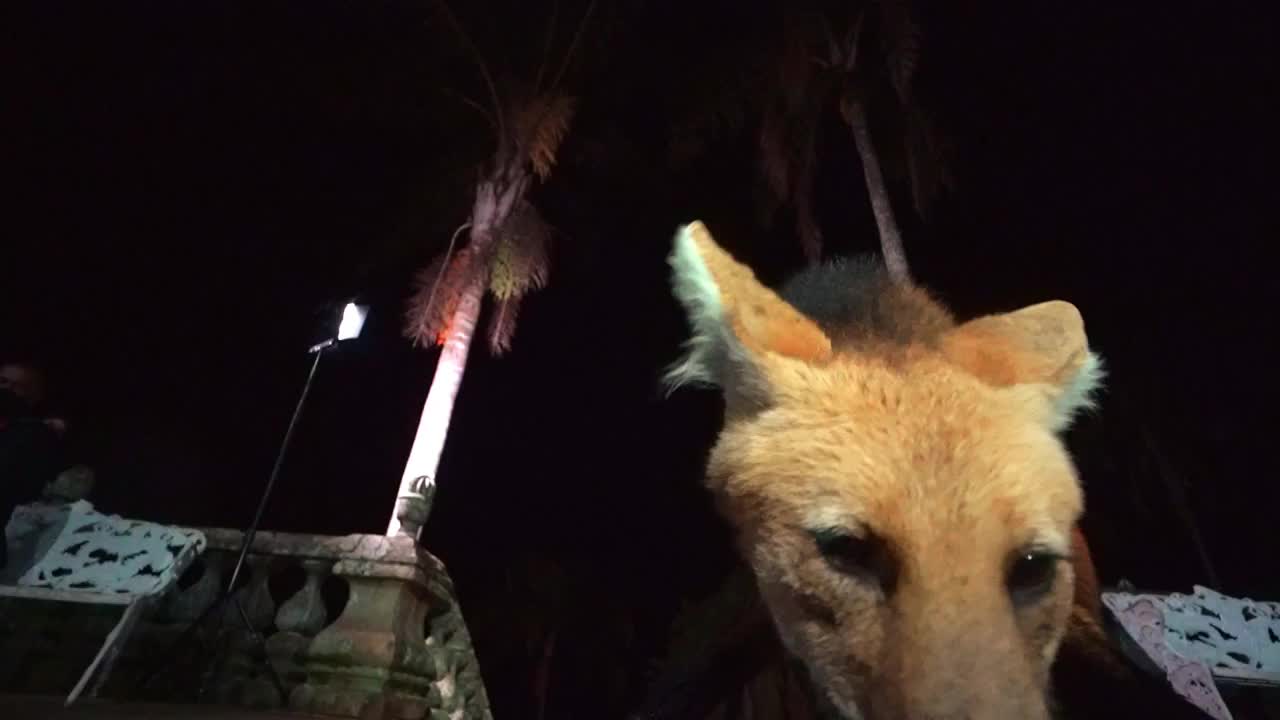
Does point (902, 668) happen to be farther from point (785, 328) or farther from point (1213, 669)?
point (1213, 669)

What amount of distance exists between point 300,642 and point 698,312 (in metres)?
4.88

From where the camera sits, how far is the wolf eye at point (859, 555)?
1.34m

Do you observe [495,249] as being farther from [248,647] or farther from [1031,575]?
[1031,575]

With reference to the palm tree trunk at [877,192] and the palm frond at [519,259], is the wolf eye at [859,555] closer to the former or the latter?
the palm tree trunk at [877,192]

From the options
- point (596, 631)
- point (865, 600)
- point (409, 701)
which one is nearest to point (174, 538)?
point (409, 701)

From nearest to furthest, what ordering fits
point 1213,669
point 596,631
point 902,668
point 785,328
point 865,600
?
point 902,668 < point 865,600 < point 785,328 < point 1213,669 < point 596,631

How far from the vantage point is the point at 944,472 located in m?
1.37

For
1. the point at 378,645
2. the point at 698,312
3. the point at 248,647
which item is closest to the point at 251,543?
the point at 248,647

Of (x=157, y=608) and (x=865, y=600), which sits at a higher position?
(x=157, y=608)

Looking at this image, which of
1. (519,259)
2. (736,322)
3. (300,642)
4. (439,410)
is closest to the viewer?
(736,322)

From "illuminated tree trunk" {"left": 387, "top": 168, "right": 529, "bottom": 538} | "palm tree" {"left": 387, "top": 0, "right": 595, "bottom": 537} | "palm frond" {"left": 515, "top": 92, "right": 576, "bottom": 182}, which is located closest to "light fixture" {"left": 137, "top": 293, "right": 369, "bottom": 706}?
"illuminated tree trunk" {"left": 387, "top": 168, "right": 529, "bottom": 538}

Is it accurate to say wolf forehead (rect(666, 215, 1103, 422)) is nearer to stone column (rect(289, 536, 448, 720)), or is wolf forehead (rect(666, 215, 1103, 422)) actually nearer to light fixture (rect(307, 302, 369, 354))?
stone column (rect(289, 536, 448, 720))

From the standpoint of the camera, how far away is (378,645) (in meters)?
Answer: 5.14

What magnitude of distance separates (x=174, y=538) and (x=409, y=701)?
5.79ft
